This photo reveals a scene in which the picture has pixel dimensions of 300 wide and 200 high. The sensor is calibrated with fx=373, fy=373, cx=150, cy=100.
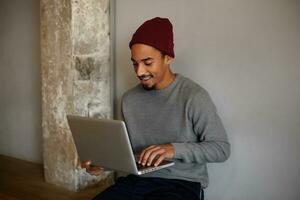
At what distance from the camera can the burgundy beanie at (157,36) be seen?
173 cm

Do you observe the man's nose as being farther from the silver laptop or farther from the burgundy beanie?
the silver laptop

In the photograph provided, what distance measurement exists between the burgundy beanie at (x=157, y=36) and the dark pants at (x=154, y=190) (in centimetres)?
61

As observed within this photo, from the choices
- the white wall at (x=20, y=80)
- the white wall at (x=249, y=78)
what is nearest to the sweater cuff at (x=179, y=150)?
the white wall at (x=249, y=78)

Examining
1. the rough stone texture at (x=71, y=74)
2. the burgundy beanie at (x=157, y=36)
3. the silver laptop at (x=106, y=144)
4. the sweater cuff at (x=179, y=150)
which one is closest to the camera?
the silver laptop at (x=106, y=144)

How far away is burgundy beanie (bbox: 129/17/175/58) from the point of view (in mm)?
1731

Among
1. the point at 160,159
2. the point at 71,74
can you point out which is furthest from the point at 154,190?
the point at 71,74

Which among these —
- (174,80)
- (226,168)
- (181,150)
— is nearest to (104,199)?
(181,150)

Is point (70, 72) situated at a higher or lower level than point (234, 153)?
higher

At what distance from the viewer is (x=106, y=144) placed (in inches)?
59.7

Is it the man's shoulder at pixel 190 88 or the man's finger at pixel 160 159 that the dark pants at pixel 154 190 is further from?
the man's shoulder at pixel 190 88

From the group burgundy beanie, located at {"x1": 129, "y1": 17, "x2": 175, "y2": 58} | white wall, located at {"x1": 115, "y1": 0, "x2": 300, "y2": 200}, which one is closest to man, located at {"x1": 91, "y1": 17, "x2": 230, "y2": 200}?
burgundy beanie, located at {"x1": 129, "y1": 17, "x2": 175, "y2": 58}

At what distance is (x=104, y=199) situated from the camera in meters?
1.63

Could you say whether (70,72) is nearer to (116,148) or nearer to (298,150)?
(116,148)

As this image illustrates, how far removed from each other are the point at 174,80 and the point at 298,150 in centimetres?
73
